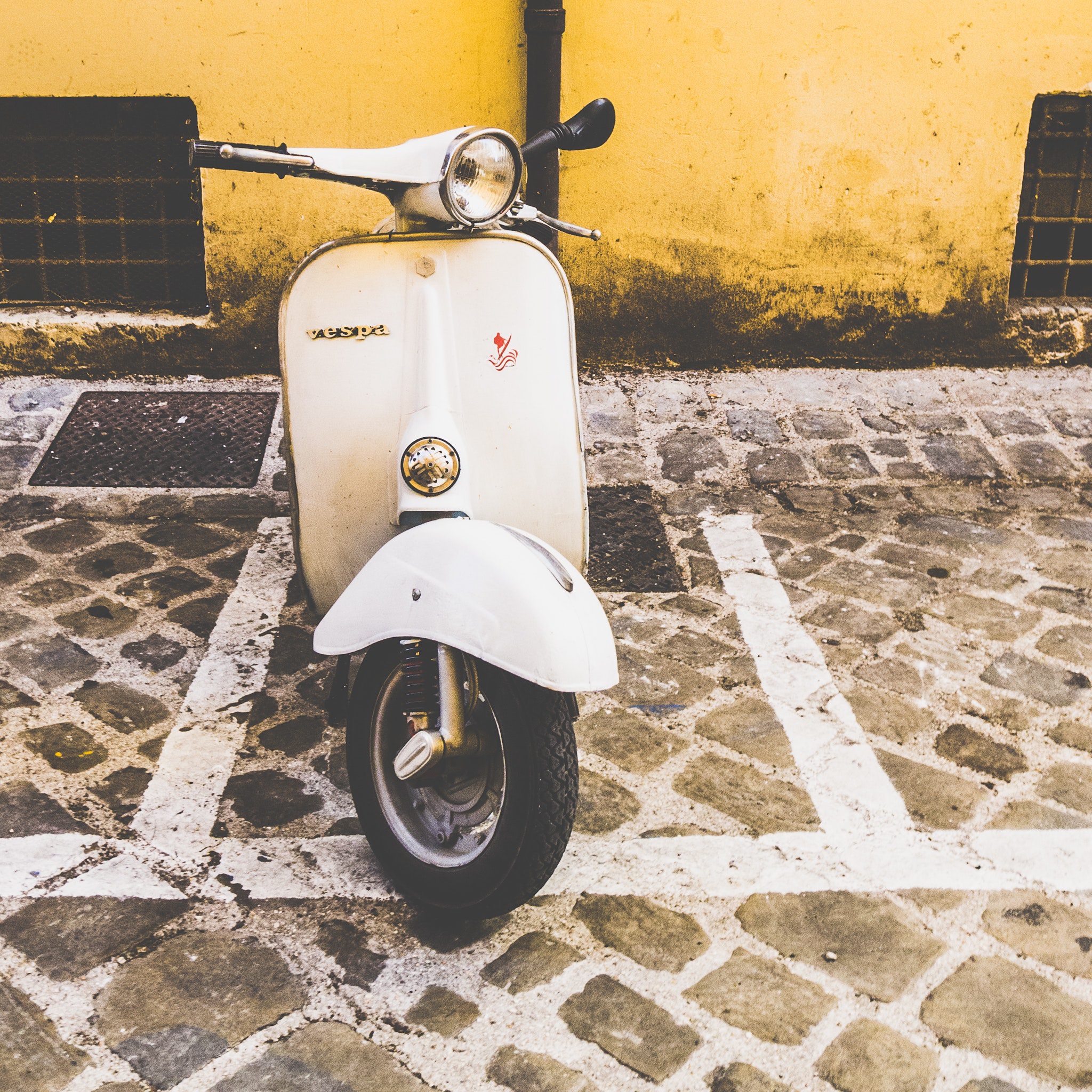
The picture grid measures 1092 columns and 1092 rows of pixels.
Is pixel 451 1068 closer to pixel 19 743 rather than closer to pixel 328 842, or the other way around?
pixel 328 842

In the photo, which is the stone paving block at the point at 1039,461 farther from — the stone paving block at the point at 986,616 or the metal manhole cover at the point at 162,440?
the metal manhole cover at the point at 162,440

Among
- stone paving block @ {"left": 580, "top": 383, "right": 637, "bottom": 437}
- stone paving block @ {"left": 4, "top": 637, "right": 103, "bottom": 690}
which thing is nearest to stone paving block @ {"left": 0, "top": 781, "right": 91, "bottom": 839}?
stone paving block @ {"left": 4, "top": 637, "right": 103, "bottom": 690}

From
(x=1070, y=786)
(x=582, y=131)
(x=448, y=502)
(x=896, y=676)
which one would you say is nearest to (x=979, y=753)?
(x=1070, y=786)

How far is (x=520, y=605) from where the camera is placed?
6.98 feet

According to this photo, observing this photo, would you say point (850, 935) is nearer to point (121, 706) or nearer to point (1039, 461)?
point (121, 706)

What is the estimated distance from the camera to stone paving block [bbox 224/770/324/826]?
8.99 feet

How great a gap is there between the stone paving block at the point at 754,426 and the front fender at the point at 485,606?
8.93 feet

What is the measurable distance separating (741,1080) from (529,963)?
468mm

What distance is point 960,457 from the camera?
4816mm

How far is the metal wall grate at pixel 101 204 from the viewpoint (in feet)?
17.2

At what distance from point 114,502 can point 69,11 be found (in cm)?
219

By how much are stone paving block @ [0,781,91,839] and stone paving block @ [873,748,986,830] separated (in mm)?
1894

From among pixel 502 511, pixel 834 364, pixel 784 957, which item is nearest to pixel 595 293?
pixel 834 364

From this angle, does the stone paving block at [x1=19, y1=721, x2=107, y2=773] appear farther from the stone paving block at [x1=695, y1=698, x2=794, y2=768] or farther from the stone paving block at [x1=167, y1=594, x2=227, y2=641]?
the stone paving block at [x1=695, y1=698, x2=794, y2=768]
